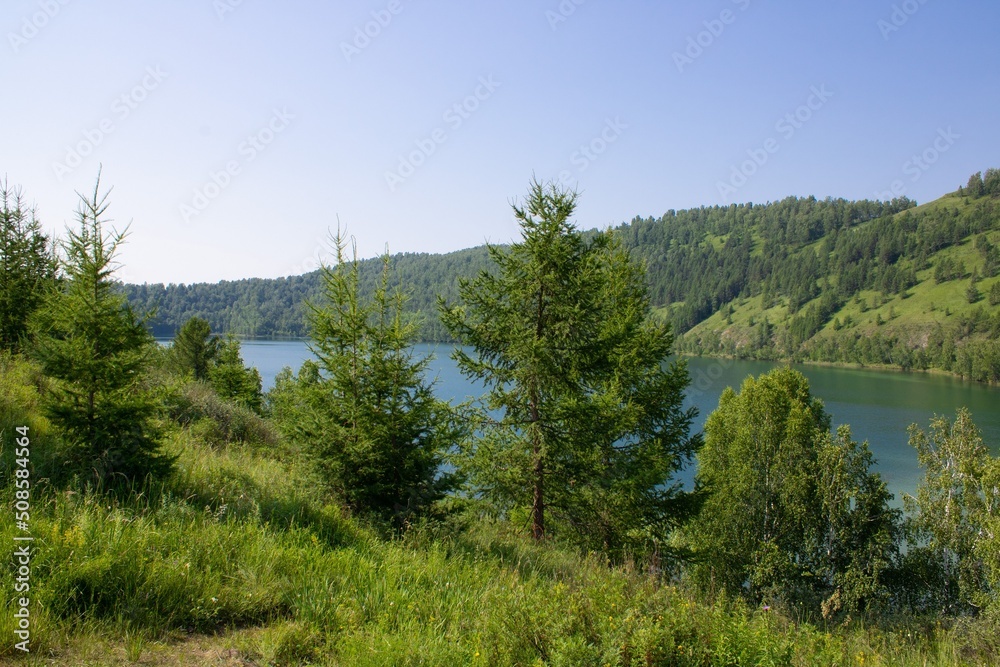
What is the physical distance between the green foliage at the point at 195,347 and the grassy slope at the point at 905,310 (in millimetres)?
143543

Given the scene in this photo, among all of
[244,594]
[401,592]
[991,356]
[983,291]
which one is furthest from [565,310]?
[983,291]

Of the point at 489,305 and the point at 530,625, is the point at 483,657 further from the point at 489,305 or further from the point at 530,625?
the point at 489,305

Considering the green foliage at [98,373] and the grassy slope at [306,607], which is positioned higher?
the green foliage at [98,373]

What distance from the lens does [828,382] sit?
307ft

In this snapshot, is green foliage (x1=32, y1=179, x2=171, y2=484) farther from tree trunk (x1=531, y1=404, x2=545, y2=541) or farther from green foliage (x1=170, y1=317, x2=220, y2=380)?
green foliage (x1=170, y1=317, x2=220, y2=380)

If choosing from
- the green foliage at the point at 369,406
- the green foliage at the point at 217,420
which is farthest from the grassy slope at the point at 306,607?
the green foliage at the point at 217,420

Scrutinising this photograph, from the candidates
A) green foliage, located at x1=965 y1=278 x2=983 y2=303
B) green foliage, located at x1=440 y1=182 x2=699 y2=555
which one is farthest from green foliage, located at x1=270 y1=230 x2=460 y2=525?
green foliage, located at x1=965 y1=278 x2=983 y2=303

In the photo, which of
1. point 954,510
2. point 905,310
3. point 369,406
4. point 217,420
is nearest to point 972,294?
point 905,310

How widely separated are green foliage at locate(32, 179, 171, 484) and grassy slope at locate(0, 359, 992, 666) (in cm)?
71

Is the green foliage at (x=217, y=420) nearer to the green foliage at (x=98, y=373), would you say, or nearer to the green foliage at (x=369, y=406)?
the green foliage at (x=369, y=406)

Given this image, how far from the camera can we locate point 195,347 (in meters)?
37.3

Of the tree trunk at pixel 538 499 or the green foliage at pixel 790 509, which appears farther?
the green foliage at pixel 790 509

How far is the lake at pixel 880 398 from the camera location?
4614 centimetres

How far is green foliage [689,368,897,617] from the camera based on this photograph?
23.5m
